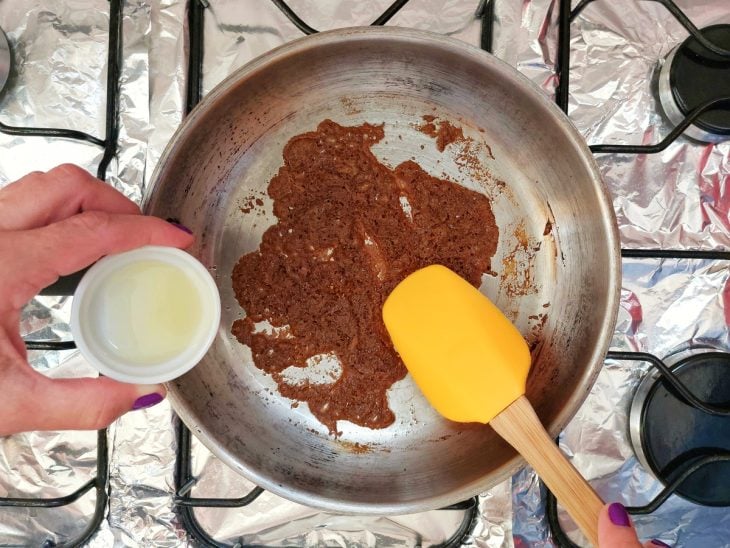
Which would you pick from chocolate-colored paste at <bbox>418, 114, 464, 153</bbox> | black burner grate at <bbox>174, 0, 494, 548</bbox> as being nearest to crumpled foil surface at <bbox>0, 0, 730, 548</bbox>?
black burner grate at <bbox>174, 0, 494, 548</bbox>


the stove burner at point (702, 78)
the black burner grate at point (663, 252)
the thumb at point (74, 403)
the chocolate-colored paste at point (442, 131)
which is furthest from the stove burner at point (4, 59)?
the stove burner at point (702, 78)

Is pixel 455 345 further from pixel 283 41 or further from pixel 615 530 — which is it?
pixel 283 41

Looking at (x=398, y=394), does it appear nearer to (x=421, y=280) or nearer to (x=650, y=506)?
(x=421, y=280)

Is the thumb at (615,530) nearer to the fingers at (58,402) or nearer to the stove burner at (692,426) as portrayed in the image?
the stove burner at (692,426)

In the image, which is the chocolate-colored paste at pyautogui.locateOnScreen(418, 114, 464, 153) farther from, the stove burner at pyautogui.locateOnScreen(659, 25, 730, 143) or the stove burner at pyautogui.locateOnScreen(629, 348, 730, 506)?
the stove burner at pyautogui.locateOnScreen(629, 348, 730, 506)

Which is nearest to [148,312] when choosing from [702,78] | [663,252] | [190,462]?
[190,462]

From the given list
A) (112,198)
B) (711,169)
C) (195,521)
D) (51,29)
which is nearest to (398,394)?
(195,521)

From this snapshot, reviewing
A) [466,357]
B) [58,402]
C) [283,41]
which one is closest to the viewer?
[58,402]

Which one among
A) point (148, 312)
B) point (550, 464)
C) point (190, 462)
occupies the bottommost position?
point (190, 462)
